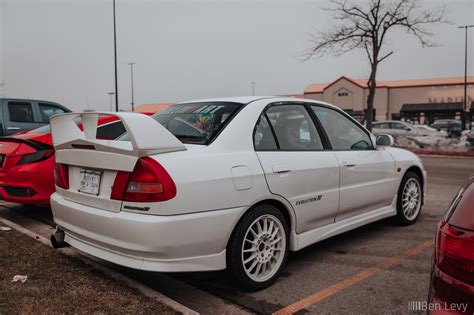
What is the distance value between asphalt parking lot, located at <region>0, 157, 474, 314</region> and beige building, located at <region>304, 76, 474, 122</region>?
44922mm

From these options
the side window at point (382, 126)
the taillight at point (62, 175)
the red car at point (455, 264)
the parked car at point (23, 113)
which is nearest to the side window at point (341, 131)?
the red car at point (455, 264)

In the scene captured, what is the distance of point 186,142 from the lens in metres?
3.32

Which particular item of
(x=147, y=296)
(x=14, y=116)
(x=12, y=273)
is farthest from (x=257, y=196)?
(x=14, y=116)

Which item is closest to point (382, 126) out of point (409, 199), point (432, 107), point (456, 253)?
point (409, 199)

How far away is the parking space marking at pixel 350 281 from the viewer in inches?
119

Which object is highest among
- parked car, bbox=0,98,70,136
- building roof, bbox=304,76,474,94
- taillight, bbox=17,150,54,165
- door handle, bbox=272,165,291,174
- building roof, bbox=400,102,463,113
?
building roof, bbox=304,76,474,94

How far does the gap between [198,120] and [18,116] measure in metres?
7.49

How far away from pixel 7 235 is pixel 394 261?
407cm

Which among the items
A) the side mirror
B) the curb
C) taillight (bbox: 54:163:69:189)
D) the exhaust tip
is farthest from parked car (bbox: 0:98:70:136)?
the side mirror

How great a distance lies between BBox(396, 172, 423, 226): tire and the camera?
495 cm

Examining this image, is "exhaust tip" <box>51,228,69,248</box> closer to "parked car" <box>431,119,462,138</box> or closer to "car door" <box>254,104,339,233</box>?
"car door" <box>254,104,339,233</box>

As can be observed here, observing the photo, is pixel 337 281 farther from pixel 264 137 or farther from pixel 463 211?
pixel 463 211

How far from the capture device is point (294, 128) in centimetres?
383

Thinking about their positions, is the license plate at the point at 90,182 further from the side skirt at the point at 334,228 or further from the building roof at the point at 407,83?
the building roof at the point at 407,83
